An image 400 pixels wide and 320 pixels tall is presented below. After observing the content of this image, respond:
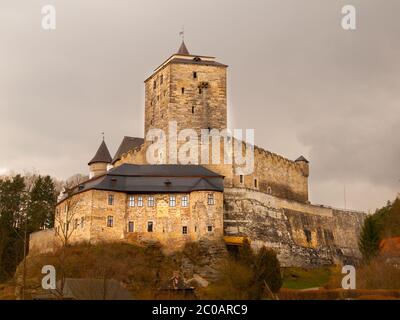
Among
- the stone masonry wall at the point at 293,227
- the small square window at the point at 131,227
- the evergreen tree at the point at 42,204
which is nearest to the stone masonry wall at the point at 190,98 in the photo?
the stone masonry wall at the point at 293,227

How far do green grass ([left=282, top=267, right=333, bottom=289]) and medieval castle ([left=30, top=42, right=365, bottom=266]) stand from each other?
1.51m

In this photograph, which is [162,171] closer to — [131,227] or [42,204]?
[131,227]

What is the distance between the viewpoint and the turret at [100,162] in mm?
77562

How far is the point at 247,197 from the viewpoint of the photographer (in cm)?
6788

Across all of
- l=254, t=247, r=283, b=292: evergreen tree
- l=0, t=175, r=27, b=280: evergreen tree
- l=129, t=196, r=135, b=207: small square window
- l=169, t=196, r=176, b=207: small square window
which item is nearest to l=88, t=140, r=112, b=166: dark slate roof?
l=0, t=175, r=27, b=280: evergreen tree

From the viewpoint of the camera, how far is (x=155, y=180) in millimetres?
63406

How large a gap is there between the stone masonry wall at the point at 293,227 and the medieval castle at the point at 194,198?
106mm

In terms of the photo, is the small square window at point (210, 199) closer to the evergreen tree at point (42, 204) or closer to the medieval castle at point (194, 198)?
the medieval castle at point (194, 198)

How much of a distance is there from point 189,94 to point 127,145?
11004 mm

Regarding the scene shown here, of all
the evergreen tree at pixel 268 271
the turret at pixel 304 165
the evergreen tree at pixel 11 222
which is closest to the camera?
the evergreen tree at pixel 268 271
